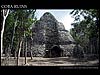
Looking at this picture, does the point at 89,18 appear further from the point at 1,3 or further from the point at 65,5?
the point at 1,3

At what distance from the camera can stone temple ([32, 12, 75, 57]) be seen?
13452 mm

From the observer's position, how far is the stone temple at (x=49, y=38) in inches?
530

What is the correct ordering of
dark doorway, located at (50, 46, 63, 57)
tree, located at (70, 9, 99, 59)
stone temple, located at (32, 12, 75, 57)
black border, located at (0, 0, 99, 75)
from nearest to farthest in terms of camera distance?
black border, located at (0, 0, 99, 75), tree, located at (70, 9, 99, 59), stone temple, located at (32, 12, 75, 57), dark doorway, located at (50, 46, 63, 57)

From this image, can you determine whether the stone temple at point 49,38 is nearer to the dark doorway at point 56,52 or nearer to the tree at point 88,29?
the dark doorway at point 56,52

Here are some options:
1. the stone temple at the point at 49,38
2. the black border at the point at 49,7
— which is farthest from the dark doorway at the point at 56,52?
the black border at the point at 49,7

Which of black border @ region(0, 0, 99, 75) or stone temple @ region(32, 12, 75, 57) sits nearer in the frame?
black border @ region(0, 0, 99, 75)

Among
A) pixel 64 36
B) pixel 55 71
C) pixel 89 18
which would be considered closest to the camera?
pixel 55 71

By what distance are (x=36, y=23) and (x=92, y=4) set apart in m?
9.05

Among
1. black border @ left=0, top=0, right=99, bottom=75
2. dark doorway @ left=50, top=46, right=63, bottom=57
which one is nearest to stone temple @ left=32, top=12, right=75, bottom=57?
dark doorway @ left=50, top=46, right=63, bottom=57

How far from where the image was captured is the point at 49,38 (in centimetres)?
1338

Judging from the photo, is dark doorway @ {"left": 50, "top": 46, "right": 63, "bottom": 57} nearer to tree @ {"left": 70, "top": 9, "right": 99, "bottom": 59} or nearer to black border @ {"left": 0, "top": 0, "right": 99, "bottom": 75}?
tree @ {"left": 70, "top": 9, "right": 99, "bottom": 59}

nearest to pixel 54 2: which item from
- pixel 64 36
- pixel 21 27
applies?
pixel 21 27

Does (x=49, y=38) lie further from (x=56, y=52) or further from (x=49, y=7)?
(x=49, y=7)

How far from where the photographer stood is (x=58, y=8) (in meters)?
5.22
